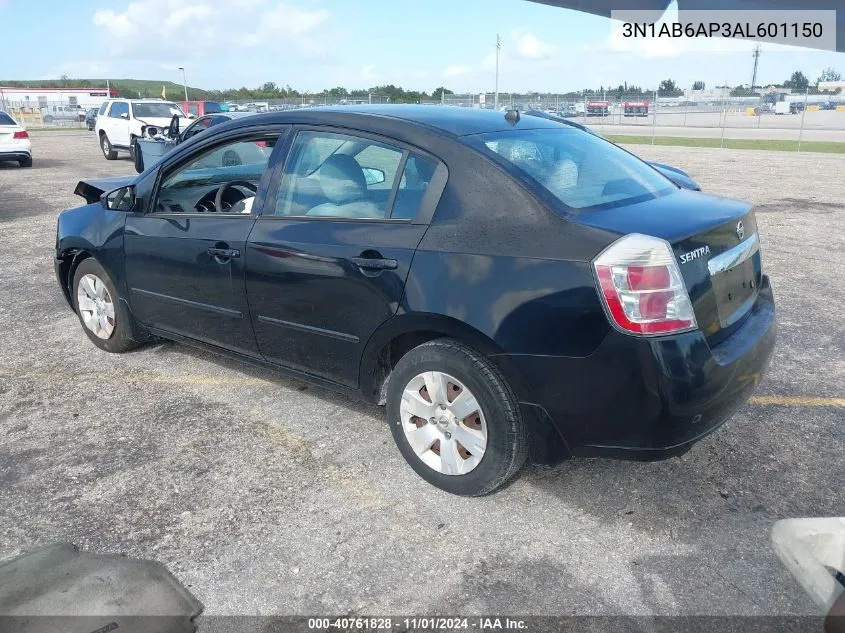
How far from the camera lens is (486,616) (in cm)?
245

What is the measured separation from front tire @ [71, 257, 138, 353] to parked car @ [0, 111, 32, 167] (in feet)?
53.7

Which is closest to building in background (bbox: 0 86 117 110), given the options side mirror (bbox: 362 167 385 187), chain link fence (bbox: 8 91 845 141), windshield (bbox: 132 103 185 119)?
chain link fence (bbox: 8 91 845 141)

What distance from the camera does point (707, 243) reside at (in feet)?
9.35

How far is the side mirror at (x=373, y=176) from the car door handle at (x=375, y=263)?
431 millimetres

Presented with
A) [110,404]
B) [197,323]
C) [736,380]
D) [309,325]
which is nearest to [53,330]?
[110,404]

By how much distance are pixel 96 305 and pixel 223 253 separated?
5.47 feet

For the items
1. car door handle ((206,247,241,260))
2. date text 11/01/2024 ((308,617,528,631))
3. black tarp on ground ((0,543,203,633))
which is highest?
car door handle ((206,247,241,260))

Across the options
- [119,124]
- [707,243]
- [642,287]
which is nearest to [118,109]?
[119,124]

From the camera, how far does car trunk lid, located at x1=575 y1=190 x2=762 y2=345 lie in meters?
2.74

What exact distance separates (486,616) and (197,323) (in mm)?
2504

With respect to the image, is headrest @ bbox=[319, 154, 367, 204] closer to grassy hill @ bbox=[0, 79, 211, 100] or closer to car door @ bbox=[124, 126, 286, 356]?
car door @ bbox=[124, 126, 286, 356]

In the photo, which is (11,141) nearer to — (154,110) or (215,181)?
(154,110)

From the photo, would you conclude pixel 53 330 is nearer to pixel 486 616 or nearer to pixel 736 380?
pixel 486 616

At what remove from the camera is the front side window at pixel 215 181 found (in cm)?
410
